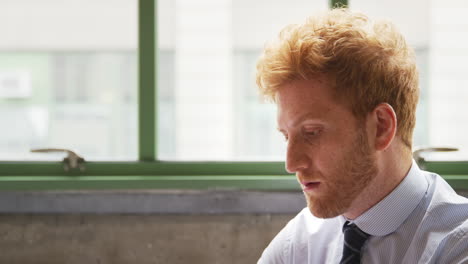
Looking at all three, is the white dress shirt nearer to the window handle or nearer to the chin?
the chin

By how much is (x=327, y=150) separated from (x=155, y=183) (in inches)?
33.8

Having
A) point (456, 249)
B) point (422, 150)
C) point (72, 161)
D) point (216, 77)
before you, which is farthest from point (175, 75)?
point (456, 249)

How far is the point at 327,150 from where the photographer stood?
1.13 metres

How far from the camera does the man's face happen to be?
3.68ft

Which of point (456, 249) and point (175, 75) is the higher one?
point (175, 75)

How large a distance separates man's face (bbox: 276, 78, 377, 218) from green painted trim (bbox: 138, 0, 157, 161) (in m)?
0.88

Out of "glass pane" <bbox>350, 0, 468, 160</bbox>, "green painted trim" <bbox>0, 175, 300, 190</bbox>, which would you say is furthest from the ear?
"glass pane" <bbox>350, 0, 468, 160</bbox>

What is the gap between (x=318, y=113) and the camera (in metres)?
1.13

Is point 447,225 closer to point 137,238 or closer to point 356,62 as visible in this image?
point 356,62

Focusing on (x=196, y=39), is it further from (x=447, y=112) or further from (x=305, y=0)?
(x=447, y=112)

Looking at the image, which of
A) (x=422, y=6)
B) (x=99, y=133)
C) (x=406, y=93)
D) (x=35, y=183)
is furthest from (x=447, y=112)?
(x=35, y=183)

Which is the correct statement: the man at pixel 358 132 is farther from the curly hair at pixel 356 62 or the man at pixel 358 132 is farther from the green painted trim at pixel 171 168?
the green painted trim at pixel 171 168

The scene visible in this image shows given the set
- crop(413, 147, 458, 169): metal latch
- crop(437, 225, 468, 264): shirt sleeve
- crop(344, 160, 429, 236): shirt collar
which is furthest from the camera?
crop(413, 147, 458, 169): metal latch

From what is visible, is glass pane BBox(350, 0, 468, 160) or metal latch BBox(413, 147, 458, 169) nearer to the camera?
metal latch BBox(413, 147, 458, 169)
